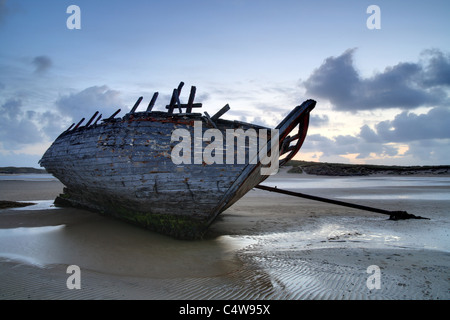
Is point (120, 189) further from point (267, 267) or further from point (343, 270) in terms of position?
point (343, 270)

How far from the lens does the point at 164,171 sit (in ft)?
18.4

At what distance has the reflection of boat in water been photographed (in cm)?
544


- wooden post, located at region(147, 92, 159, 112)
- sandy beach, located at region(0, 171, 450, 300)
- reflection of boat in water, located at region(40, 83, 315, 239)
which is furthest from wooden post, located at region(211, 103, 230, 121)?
sandy beach, located at region(0, 171, 450, 300)

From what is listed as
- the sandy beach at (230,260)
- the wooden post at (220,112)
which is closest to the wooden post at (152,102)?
the wooden post at (220,112)

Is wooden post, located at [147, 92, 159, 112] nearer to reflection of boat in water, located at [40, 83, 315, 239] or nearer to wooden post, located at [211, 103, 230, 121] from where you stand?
reflection of boat in water, located at [40, 83, 315, 239]

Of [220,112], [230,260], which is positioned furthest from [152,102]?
[230,260]

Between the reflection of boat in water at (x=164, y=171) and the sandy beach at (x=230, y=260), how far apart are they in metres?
0.56

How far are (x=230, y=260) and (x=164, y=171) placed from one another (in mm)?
2289

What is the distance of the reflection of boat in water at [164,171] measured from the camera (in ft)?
17.9

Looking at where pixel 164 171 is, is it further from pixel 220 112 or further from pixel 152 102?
pixel 152 102

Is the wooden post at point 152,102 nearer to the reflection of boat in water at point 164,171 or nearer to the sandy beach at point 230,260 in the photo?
the reflection of boat in water at point 164,171

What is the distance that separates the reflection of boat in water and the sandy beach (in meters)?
0.56
